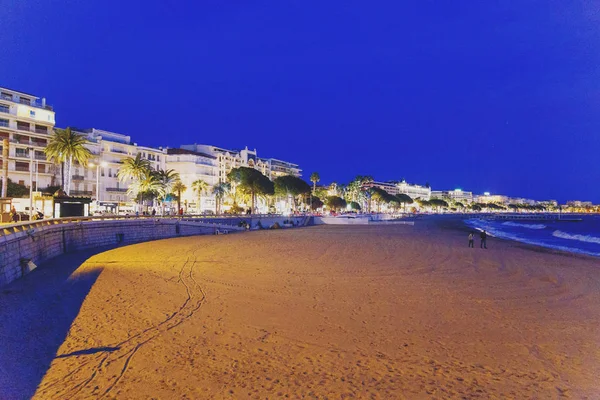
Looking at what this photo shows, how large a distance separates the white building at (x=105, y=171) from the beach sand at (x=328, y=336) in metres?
57.5

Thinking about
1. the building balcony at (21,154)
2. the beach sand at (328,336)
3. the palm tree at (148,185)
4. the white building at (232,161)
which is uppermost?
the white building at (232,161)

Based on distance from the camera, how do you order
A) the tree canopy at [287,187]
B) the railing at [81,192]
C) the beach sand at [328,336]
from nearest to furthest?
the beach sand at [328,336] → the railing at [81,192] → the tree canopy at [287,187]

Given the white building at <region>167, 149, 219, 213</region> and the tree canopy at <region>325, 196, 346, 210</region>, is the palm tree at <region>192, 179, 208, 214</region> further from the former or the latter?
the tree canopy at <region>325, 196, 346, 210</region>

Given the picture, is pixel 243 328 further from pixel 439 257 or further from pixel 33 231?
pixel 439 257

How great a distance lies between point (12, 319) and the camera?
1002 centimetres

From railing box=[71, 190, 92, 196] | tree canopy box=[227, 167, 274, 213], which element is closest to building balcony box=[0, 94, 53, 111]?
railing box=[71, 190, 92, 196]

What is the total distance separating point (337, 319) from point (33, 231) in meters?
15.2

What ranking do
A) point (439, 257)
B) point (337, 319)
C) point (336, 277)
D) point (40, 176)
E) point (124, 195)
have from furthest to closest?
point (124, 195) → point (40, 176) → point (439, 257) → point (336, 277) → point (337, 319)

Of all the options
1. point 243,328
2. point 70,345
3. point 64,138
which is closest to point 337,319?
point 243,328

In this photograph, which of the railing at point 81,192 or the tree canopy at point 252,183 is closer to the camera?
the railing at point 81,192

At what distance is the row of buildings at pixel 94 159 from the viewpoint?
5656 centimetres

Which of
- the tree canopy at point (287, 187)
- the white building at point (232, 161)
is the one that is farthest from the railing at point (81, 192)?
the white building at point (232, 161)

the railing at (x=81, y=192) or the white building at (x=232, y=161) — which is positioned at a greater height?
the white building at (x=232, y=161)

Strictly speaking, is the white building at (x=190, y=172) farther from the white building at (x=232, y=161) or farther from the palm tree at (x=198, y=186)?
the white building at (x=232, y=161)
